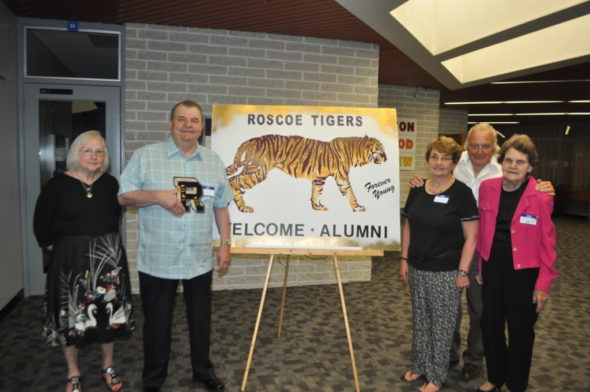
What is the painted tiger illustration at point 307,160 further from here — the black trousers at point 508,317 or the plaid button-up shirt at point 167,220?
the black trousers at point 508,317

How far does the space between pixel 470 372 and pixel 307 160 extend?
5.74ft

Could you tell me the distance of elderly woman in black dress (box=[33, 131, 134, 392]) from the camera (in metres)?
2.25

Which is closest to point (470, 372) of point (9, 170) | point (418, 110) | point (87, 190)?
point (87, 190)

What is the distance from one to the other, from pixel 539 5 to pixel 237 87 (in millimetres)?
2807

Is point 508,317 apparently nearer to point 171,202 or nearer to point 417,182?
point 417,182

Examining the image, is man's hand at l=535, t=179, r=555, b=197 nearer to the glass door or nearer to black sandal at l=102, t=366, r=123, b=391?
black sandal at l=102, t=366, r=123, b=391

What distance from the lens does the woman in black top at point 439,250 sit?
7.95 feet

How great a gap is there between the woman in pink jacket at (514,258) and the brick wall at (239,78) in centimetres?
250

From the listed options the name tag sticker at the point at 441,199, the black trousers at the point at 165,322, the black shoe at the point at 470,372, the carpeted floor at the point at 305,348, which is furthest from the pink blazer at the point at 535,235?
the black trousers at the point at 165,322

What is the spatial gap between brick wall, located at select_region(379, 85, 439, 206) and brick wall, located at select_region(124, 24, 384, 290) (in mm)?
3234

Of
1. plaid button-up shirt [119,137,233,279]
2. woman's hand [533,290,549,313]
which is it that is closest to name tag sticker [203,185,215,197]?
plaid button-up shirt [119,137,233,279]

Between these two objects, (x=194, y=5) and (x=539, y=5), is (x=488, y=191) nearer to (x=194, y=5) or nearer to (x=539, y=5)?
(x=539, y=5)

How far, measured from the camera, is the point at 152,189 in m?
2.31

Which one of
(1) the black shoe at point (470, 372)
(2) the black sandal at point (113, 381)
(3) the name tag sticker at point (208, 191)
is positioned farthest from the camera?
(1) the black shoe at point (470, 372)
